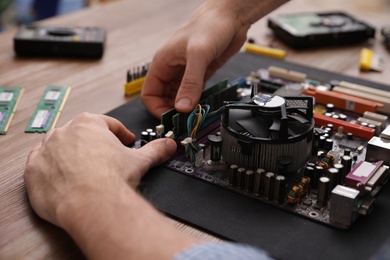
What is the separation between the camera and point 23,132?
4.60 ft

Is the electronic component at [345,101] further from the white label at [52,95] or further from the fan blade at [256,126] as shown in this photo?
the white label at [52,95]

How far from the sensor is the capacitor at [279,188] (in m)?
1.08

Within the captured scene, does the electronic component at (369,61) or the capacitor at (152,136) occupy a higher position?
the capacitor at (152,136)

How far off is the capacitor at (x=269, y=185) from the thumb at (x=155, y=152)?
0.25m

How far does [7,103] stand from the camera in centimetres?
154

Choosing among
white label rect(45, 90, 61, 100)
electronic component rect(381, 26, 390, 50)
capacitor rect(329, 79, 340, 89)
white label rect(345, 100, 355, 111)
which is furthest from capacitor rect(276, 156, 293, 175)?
electronic component rect(381, 26, 390, 50)

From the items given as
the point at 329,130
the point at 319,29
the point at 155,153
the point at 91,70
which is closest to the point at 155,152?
the point at 155,153

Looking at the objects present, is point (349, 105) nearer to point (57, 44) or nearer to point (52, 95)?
point (52, 95)

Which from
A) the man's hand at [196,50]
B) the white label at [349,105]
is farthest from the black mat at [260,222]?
the white label at [349,105]

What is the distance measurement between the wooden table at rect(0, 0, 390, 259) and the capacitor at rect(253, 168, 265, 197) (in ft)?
0.55

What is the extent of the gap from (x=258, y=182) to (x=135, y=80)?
703 millimetres

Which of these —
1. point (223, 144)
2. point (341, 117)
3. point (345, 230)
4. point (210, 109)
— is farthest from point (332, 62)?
point (345, 230)

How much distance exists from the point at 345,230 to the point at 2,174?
2.51ft

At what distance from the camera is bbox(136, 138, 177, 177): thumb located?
3.86 feet
